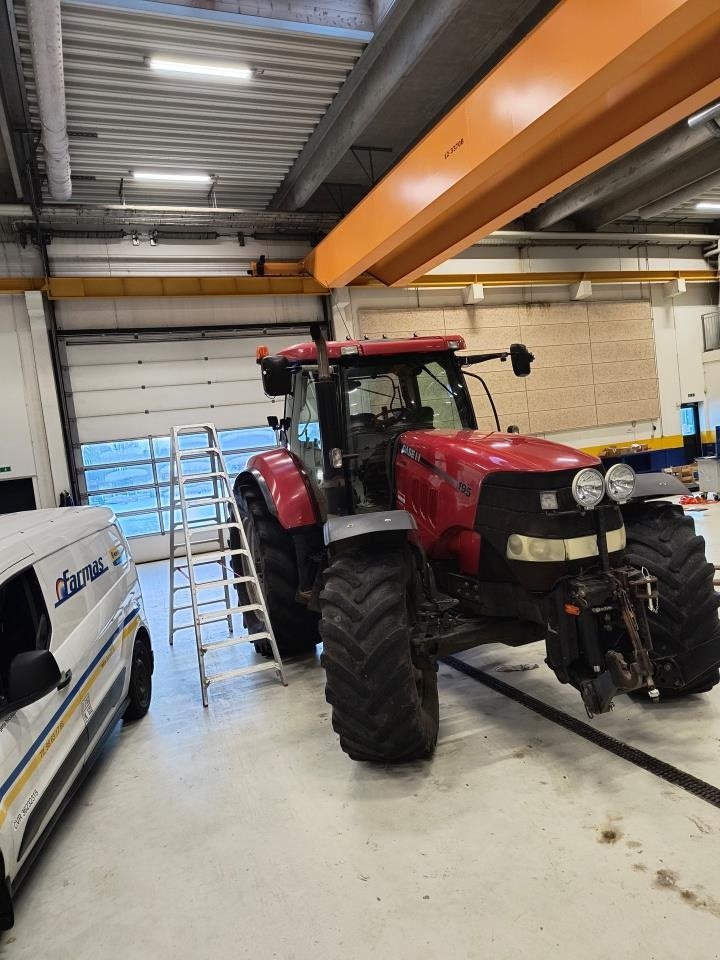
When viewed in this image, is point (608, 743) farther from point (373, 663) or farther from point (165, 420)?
point (165, 420)

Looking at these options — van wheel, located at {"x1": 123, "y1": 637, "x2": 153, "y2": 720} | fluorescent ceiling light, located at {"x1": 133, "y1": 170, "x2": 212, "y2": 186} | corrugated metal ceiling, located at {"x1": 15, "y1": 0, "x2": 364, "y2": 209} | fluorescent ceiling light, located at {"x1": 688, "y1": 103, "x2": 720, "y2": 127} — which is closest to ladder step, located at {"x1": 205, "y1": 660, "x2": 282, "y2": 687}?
van wheel, located at {"x1": 123, "y1": 637, "x2": 153, "y2": 720}

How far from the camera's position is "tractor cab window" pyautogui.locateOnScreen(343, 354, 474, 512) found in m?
3.59

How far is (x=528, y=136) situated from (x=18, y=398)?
726cm

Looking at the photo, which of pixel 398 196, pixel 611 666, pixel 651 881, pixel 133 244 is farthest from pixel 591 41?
pixel 133 244

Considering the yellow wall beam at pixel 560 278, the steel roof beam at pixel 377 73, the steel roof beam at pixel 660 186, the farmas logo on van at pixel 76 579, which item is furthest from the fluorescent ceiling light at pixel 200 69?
the steel roof beam at pixel 660 186

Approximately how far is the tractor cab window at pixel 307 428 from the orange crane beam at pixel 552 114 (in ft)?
8.62

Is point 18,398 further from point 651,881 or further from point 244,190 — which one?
point 651,881

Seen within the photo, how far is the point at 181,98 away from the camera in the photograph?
5.98m

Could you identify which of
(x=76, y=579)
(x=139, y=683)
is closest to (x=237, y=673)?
(x=139, y=683)

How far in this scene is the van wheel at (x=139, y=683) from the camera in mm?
3629

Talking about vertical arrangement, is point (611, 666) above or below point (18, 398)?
below

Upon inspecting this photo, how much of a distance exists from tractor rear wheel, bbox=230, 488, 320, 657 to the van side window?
5.99 feet

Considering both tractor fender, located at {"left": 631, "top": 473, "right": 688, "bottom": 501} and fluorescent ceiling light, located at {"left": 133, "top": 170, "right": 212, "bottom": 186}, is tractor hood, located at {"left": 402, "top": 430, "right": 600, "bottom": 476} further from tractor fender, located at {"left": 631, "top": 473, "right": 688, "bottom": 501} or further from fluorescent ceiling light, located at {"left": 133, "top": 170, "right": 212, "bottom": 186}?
fluorescent ceiling light, located at {"left": 133, "top": 170, "right": 212, "bottom": 186}

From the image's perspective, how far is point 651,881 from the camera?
6.39 feet
